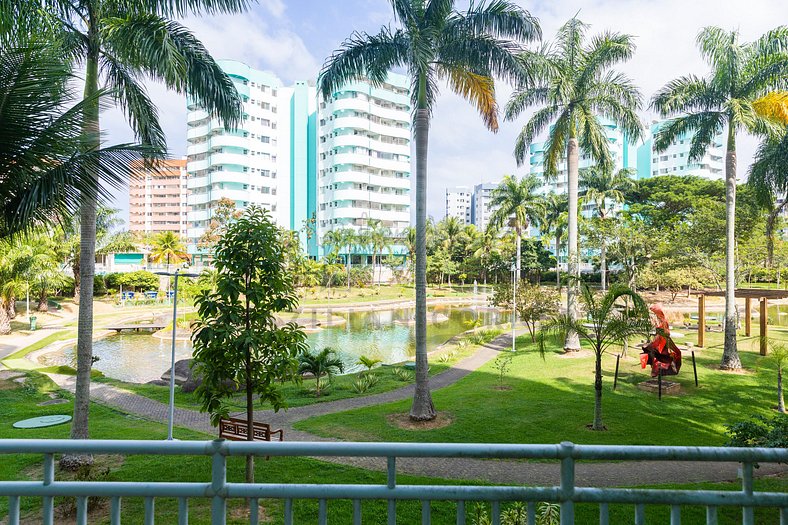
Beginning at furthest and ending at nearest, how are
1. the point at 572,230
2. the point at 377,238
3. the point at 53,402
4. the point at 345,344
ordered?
the point at 377,238
the point at 345,344
the point at 572,230
the point at 53,402

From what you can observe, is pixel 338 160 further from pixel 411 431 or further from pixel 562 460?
pixel 562 460

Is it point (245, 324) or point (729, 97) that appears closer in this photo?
point (245, 324)

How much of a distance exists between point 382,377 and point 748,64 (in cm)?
1783

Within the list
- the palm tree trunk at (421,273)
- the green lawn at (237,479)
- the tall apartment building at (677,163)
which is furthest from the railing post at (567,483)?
the tall apartment building at (677,163)

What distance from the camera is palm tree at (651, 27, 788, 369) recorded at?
655 inches

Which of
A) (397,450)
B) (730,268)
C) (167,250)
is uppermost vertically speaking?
(167,250)

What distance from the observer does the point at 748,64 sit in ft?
55.8

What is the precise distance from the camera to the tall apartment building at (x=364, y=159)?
2810 inches

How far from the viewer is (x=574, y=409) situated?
535 inches

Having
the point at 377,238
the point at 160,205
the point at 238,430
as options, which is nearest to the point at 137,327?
the point at 238,430

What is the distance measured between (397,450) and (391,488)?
0.21 m

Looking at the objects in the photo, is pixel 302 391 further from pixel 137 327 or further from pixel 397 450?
pixel 137 327

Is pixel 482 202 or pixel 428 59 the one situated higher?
pixel 482 202

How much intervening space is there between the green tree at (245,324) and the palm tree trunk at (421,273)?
520 cm
